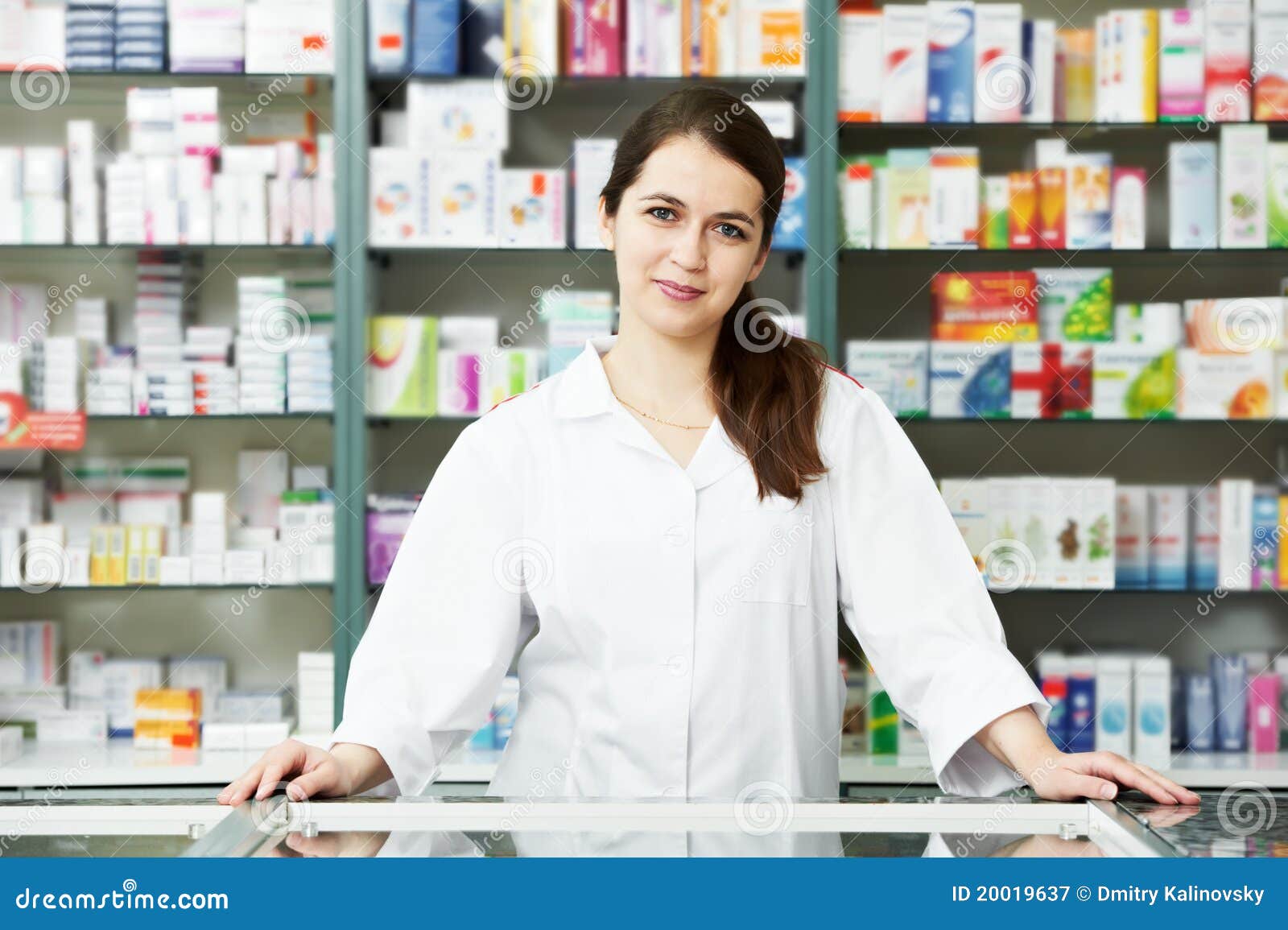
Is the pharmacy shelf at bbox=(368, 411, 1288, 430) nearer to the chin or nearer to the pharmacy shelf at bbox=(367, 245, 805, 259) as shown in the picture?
the pharmacy shelf at bbox=(367, 245, 805, 259)

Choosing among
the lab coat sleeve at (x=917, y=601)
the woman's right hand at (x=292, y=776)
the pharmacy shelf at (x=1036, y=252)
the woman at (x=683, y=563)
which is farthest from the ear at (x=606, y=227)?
the pharmacy shelf at (x=1036, y=252)

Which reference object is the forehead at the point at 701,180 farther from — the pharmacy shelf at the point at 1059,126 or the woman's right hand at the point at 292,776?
the pharmacy shelf at the point at 1059,126

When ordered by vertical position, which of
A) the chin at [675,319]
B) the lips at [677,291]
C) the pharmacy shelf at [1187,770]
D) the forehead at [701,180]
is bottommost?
the pharmacy shelf at [1187,770]

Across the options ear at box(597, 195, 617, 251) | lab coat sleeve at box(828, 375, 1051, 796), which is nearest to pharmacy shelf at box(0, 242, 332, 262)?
ear at box(597, 195, 617, 251)

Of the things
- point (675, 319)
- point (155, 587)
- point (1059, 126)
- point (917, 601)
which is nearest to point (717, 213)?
point (675, 319)

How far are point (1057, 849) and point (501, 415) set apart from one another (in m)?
0.99

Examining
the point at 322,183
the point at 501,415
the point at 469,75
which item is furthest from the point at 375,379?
the point at 501,415

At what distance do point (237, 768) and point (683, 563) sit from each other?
7.16 ft

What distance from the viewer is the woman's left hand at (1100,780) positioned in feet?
3.70

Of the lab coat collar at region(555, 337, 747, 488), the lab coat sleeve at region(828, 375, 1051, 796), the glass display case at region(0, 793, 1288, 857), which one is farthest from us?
the lab coat collar at region(555, 337, 747, 488)

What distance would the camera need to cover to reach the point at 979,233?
331cm

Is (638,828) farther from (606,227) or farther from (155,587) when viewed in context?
(155,587)

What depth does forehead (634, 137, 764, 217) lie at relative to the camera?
154 centimetres
